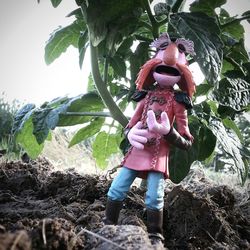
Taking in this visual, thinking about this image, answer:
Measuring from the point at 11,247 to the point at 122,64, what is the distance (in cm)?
90

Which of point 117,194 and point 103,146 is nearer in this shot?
point 117,194

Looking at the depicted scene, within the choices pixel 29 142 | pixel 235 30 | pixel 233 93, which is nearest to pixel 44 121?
pixel 29 142

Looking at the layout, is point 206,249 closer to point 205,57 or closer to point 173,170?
point 173,170

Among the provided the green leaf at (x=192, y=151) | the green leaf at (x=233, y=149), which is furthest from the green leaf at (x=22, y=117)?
the green leaf at (x=233, y=149)

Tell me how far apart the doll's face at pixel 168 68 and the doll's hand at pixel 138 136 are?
5.1 inches

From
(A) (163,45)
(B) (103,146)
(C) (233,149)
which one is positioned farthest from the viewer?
(B) (103,146)

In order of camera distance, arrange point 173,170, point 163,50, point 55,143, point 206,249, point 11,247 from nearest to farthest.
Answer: point 11,247 < point 206,249 < point 163,50 < point 173,170 < point 55,143

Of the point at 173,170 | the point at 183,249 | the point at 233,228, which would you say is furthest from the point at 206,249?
the point at 173,170

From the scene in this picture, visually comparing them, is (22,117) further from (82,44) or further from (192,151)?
(192,151)

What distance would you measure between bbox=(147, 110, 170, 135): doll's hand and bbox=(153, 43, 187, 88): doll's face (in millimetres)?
96

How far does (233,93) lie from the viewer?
3.34 ft

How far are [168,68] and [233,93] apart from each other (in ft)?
0.81

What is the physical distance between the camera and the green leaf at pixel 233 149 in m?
1.00

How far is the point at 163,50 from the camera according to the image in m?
0.91
